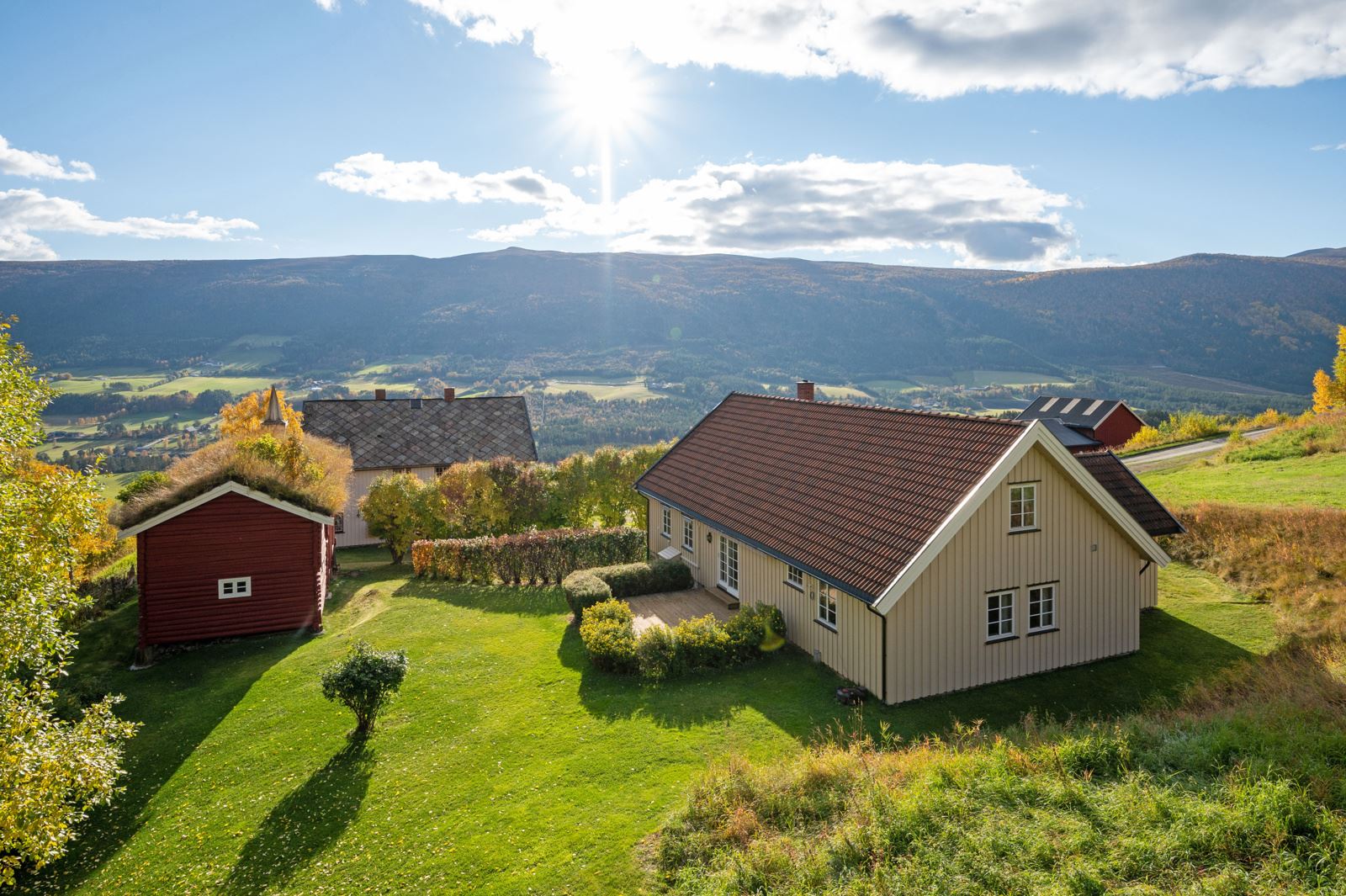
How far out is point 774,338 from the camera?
195875 millimetres

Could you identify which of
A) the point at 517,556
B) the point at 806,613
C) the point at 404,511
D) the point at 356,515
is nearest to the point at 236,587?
the point at 517,556

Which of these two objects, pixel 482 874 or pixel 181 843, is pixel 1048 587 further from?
pixel 181 843

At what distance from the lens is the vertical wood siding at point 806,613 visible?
14422 mm

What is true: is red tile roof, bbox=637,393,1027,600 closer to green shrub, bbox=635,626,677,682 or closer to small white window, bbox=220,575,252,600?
green shrub, bbox=635,626,677,682

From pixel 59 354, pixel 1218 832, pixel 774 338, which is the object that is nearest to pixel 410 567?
pixel 1218 832

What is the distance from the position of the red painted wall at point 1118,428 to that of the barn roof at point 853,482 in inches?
1726

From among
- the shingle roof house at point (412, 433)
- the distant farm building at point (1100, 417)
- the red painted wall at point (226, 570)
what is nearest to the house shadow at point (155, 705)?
the red painted wall at point (226, 570)

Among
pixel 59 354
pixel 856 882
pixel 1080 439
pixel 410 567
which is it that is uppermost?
pixel 59 354

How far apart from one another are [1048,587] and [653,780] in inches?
399

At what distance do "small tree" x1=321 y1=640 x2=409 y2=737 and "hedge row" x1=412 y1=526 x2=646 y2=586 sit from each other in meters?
11.9

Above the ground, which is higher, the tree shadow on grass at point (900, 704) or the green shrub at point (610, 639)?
the green shrub at point (610, 639)

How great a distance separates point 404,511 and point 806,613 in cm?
1866

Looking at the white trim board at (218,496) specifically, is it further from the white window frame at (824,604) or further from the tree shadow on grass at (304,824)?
the white window frame at (824,604)

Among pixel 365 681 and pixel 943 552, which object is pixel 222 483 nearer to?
pixel 365 681
